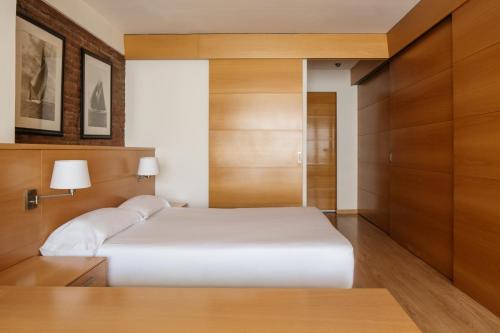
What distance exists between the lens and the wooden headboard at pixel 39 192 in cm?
183

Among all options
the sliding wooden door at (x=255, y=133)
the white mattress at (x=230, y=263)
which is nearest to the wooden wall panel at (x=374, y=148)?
the sliding wooden door at (x=255, y=133)

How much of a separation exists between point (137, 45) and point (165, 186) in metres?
1.71

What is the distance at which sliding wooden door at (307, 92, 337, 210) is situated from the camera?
239 inches

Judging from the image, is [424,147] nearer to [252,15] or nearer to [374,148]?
[374,148]

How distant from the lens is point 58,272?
1.80 m

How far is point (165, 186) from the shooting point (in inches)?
169

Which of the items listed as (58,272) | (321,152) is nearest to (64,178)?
(58,272)

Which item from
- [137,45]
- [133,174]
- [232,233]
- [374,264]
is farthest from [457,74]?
[137,45]

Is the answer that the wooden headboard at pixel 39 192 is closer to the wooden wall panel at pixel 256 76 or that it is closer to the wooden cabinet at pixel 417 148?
the wooden wall panel at pixel 256 76

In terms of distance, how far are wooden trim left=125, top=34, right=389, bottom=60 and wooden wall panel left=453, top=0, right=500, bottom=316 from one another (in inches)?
55.4

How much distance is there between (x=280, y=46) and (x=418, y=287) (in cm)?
291

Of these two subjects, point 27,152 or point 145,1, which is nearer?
point 27,152

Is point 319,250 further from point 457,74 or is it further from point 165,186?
point 165,186

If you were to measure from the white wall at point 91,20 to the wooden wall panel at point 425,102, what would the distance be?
3247mm
